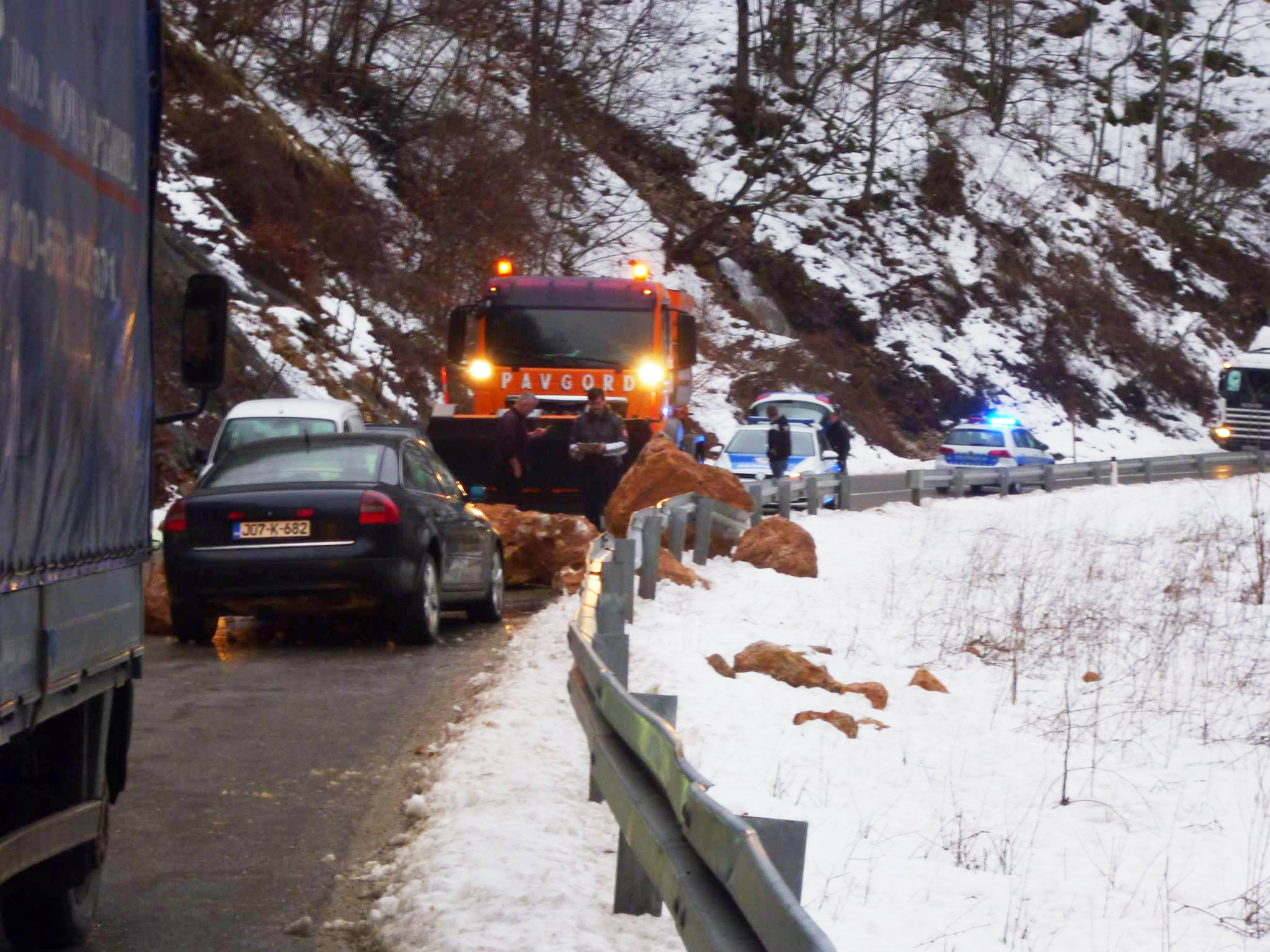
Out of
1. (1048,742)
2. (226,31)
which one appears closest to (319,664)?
(1048,742)

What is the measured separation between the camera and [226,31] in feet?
123

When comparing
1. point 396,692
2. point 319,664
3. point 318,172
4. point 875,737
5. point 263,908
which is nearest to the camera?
point 263,908

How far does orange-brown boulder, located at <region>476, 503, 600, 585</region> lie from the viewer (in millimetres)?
16422

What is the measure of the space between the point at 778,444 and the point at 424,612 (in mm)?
16922

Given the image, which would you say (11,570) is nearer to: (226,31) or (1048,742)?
(1048,742)

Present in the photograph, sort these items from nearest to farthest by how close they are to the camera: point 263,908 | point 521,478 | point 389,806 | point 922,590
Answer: point 263,908, point 389,806, point 922,590, point 521,478

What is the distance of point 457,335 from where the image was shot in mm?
19828

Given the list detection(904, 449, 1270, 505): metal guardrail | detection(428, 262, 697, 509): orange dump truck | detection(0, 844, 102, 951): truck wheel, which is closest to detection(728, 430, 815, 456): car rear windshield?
detection(904, 449, 1270, 505): metal guardrail

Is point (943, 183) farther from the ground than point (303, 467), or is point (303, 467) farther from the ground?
point (943, 183)

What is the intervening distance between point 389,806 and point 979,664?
5.73 m

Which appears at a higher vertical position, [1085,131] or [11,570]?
[1085,131]

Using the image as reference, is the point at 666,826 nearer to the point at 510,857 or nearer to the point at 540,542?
the point at 510,857

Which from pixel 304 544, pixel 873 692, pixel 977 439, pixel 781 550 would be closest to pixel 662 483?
pixel 781 550

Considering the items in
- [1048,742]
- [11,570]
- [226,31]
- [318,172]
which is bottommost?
[1048,742]
